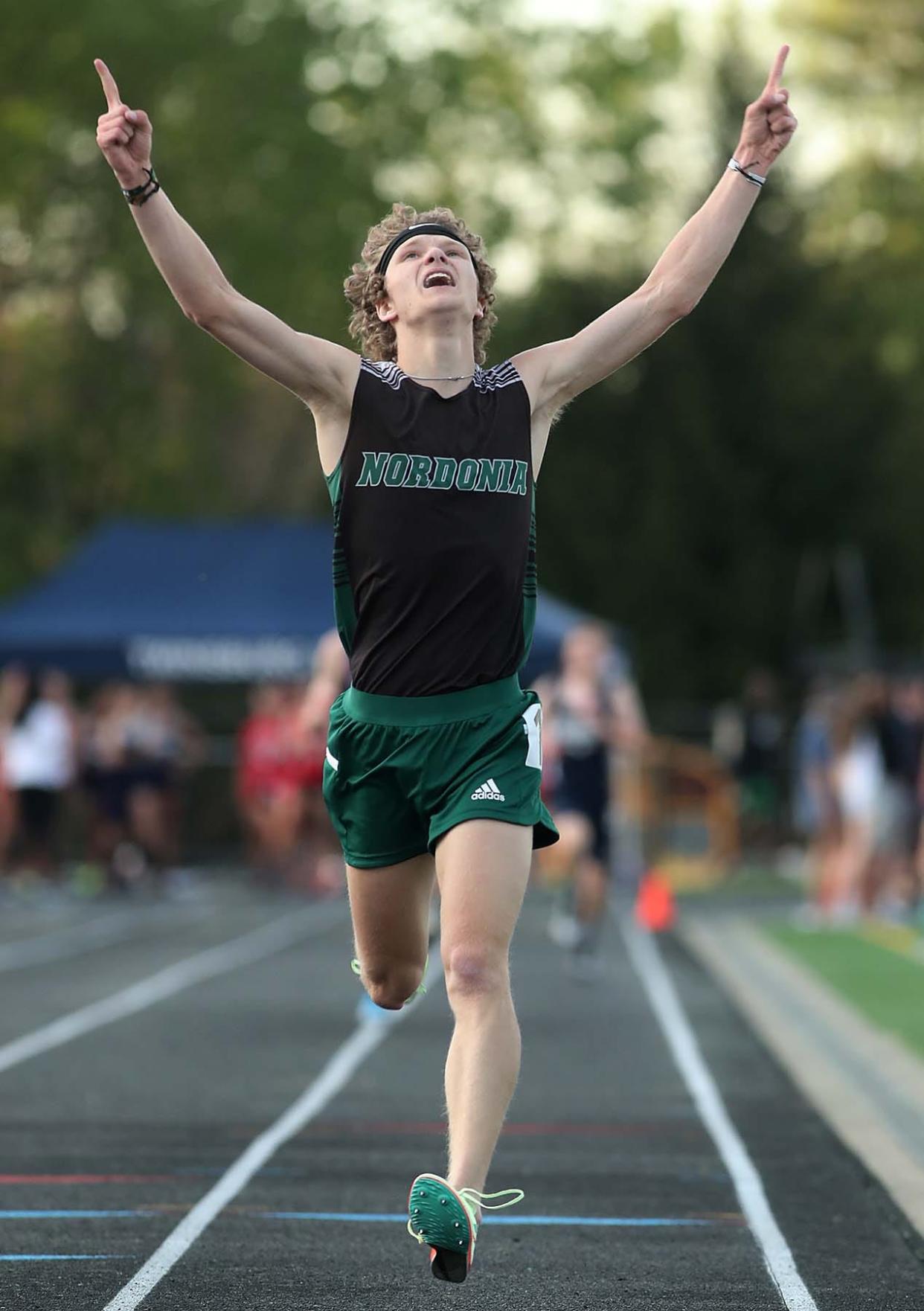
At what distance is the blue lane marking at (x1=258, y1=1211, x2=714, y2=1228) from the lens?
718 centimetres

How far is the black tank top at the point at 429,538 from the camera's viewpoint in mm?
5648

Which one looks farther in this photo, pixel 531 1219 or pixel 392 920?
pixel 531 1219

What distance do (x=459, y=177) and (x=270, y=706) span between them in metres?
16.2

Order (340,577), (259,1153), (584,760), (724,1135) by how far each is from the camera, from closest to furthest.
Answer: (340,577) → (259,1153) → (724,1135) → (584,760)

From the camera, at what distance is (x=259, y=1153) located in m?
8.55

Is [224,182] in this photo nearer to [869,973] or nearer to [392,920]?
[869,973]

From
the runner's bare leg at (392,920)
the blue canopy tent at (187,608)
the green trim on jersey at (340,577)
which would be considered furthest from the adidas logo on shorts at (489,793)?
the blue canopy tent at (187,608)

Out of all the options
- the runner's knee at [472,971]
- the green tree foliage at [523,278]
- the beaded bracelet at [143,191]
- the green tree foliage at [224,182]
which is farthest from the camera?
the green tree foliage at [523,278]

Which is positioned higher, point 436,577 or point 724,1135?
point 436,577

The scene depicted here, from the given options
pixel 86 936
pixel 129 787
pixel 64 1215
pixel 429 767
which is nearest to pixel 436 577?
pixel 429 767

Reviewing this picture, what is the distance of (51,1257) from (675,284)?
9.39ft

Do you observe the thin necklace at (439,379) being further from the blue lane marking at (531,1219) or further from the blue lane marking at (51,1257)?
the blue lane marking at (531,1219)

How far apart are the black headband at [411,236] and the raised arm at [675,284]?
32cm

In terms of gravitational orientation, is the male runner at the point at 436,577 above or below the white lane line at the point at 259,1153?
above
